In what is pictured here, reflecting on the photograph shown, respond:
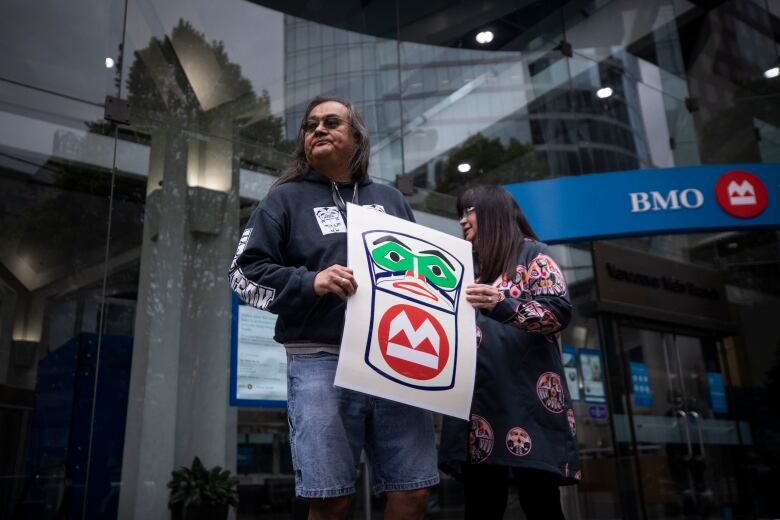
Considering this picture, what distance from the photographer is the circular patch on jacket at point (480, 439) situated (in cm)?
211

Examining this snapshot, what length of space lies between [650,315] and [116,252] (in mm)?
5647

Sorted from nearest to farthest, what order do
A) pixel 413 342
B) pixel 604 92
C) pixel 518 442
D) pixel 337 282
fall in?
pixel 337 282 → pixel 413 342 → pixel 518 442 → pixel 604 92

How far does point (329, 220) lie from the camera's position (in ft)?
6.08

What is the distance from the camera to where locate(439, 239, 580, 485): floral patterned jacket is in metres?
2.07

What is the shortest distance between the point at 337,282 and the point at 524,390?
2.86 ft

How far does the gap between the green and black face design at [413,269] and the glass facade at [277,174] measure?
2258mm

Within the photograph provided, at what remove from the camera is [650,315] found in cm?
746

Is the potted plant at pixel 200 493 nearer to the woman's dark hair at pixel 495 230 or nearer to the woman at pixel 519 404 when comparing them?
the woman at pixel 519 404

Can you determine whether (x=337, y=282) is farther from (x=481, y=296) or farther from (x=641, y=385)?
(x=641, y=385)

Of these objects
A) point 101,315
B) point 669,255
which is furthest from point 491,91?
point 101,315

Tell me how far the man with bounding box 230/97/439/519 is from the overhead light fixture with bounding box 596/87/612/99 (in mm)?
6420

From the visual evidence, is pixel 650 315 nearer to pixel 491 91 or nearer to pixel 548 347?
pixel 491 91

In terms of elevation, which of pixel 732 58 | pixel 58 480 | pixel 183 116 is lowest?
pixel 58 480

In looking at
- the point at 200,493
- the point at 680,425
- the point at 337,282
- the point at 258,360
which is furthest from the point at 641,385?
the point at 337,282
